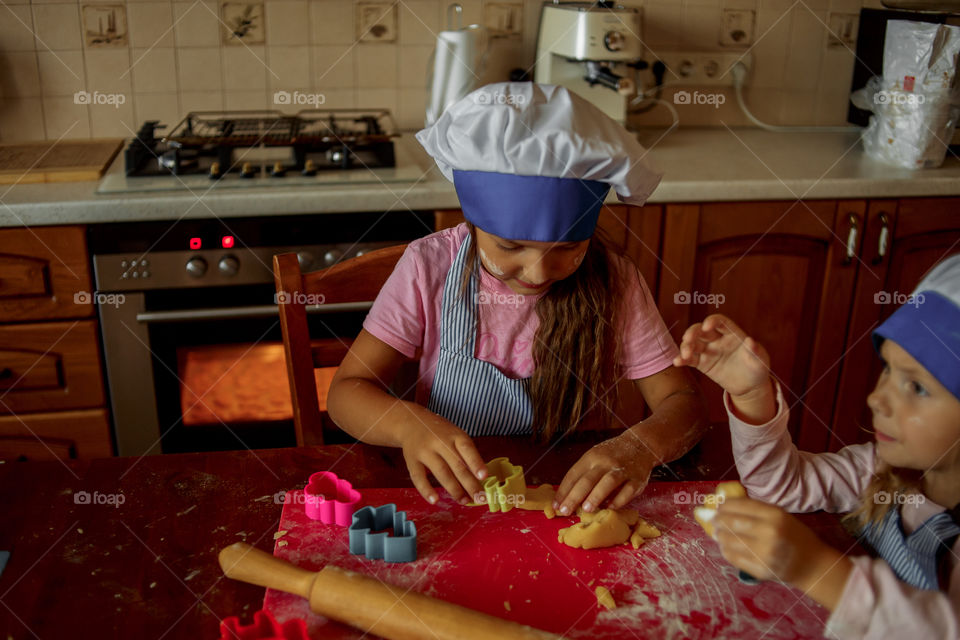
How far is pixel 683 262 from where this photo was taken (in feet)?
6.42

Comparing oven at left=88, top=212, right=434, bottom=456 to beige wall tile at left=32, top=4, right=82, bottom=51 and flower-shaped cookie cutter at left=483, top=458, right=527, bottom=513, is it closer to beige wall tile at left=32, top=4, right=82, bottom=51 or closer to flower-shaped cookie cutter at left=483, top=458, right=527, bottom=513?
beige wall tile at left=32, top=4, right=82, bottom=51

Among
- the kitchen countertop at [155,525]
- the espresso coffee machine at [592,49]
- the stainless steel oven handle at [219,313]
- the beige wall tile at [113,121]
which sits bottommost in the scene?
the stainless steel oven handle at [219,313]

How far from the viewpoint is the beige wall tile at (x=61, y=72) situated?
6.98ft

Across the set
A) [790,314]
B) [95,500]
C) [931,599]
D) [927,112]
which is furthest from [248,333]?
[927,112]

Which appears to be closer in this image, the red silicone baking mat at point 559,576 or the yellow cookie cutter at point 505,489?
the red silicone baking mat at point 559,576

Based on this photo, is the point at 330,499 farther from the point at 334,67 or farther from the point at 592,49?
the point at 334,67

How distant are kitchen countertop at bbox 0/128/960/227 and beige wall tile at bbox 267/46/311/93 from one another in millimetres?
304

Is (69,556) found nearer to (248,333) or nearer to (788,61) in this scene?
(248,333)

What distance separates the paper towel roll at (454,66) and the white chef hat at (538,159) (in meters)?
1.04

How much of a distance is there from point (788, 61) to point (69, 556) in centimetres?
225

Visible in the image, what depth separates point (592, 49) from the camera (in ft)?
6.60

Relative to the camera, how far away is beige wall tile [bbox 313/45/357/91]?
224cm

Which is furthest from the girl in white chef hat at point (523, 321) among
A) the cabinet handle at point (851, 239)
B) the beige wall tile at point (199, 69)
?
the beige wall tile at point (199, 69)

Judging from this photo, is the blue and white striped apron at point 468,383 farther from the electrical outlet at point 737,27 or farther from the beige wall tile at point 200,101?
the electrical outlet at point 737,27
